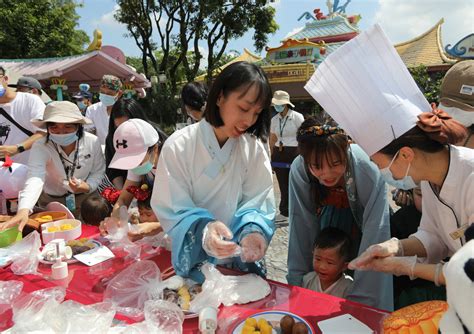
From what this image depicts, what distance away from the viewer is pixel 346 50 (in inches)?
51.2

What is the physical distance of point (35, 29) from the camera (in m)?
16.5

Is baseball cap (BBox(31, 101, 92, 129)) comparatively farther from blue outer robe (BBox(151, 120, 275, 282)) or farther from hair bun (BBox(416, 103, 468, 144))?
hair bun (BBox(416, 103, 468, 144))

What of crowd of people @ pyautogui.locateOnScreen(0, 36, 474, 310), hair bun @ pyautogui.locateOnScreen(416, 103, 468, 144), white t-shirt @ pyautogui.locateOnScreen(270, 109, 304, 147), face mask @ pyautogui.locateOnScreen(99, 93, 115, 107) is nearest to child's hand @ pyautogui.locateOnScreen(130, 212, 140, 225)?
crowd of people @ pyautogui.locateOnScreen(0, 36, 474, 310)

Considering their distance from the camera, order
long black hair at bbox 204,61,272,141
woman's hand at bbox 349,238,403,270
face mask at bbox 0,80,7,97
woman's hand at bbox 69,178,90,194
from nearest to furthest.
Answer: woman's hand at bbox 349,238,403,270 → long black hair at bbox 204,61,272,141 → woman's hand at bbox 69,178,90,194 → face mask at bbox 0,80,7,97

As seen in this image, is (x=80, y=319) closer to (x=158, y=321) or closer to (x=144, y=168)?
(x=158, y=321)

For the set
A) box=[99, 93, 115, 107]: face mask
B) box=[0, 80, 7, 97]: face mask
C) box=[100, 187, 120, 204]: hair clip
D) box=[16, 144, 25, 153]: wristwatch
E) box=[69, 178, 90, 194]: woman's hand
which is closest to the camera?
box=[100, 187, 120, 204]: hair clip

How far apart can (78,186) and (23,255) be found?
0.75 metres

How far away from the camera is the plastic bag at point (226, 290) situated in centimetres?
129

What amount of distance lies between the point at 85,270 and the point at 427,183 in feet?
5.30

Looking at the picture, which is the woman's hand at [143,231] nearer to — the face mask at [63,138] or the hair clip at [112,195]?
the hair clip at [112,195]

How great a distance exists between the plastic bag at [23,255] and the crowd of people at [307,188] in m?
0.24

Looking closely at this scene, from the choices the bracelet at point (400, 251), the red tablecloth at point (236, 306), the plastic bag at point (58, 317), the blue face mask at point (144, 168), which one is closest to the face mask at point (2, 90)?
the blue face mask at point (144, 168)

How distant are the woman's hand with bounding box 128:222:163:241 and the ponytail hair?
1242 millimetres

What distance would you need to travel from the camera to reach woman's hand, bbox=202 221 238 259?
1.35m
